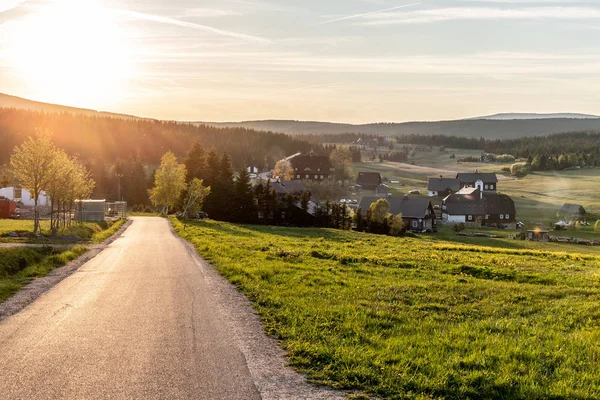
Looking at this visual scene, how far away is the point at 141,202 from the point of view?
12962 centimetres

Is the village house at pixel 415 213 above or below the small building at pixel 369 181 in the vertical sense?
below

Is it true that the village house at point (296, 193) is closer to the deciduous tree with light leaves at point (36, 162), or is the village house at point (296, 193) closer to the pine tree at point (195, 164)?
the pine tree at point (195, 164)

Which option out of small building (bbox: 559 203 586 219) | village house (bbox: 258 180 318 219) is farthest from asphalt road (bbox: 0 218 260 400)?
small building (bbox: 559 203 586 219)

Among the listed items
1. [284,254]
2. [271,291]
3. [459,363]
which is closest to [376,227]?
[284,254]

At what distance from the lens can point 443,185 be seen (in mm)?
157500

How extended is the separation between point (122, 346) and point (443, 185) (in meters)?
154

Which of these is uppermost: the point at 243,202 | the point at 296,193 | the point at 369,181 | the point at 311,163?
the point at 311,163

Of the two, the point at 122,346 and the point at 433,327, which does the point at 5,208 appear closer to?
the point at 122,346

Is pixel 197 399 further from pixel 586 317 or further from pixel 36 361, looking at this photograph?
pixel 586 317

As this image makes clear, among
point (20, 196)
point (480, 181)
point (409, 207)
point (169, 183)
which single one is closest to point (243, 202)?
point (169, 183)

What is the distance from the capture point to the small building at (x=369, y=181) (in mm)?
166000

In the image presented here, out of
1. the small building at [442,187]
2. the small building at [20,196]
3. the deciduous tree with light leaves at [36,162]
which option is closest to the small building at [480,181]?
the small building at [442,187]

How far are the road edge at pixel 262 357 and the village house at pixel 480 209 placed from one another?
355ft

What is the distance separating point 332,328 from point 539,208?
5265 inches
